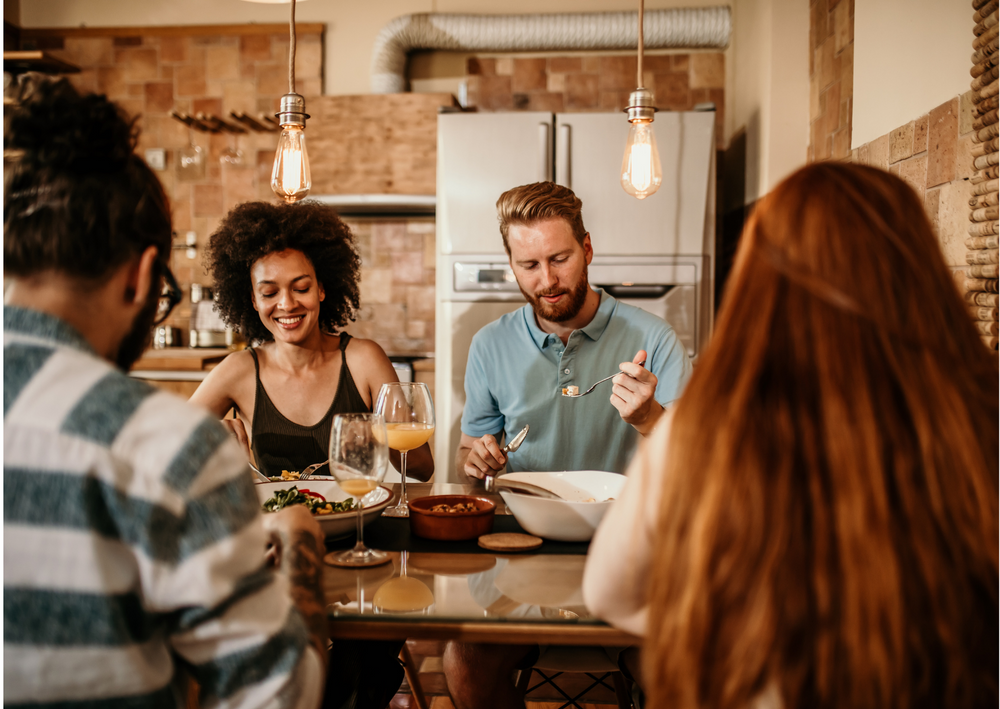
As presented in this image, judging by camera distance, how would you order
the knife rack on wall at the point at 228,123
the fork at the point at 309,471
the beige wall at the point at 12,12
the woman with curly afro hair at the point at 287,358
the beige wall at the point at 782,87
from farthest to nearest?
1. the beige wall at the point at 12,12
2. the knife rack on wall at the point at 228,123
3. the beige wall at the point at 782,87
4. the woman with curly afro hair at the point at 287,358
5. the fork at the point at 309,471

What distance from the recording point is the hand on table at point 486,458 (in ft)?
5.12

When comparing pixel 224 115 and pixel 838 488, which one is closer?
pixel 838 488

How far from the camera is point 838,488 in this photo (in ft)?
2.03

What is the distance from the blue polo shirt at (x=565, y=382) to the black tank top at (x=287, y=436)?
1.21 ft

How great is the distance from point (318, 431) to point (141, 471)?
4.08 feet

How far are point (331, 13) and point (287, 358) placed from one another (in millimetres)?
2505

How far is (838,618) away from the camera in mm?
625

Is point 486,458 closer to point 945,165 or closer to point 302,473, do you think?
point 302,473

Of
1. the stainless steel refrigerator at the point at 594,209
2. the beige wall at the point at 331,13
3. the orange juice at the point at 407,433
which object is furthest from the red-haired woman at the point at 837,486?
the beige wall at the point at 331,13

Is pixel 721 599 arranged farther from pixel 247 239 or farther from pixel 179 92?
pixel 179 92

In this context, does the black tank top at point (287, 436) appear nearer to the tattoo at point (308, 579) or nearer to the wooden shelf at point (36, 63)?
the tattoo at point (308, 579)

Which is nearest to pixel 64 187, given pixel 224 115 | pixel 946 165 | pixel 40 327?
pixel 40 327

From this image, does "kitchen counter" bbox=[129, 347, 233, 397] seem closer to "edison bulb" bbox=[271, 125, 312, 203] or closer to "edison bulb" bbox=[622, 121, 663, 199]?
"edison bulb" bbox=[271, 125, 312, 203]

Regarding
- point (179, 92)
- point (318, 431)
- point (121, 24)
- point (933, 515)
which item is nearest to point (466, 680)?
point (318, 431)
